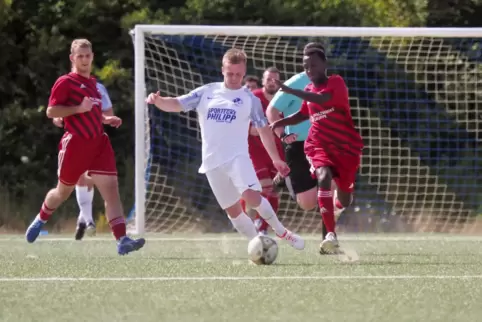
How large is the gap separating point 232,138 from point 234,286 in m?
2.14

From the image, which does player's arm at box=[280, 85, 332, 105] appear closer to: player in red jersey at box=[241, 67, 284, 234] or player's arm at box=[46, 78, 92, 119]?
player's arm at box=[46, 78, 92, 119]

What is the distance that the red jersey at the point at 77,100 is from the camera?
9.33 metres

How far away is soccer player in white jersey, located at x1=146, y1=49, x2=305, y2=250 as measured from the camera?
29.5ft

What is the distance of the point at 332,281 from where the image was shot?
7.29 m

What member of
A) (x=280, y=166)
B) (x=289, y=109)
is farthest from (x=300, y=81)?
(x=280, y=166)

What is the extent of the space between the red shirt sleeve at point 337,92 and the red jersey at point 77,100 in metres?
1.73

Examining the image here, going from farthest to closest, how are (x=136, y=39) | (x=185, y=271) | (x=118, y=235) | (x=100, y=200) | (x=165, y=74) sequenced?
(x=100, y=200), (x=165, y=74), (x=136, y=39), (x=118, y=235), (x=185, y=271)

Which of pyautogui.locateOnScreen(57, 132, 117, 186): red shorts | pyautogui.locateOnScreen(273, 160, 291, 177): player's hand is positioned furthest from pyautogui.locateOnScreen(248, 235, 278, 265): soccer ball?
pyautogui.locateOnScreen(57, 132, 117, 186): red shorts

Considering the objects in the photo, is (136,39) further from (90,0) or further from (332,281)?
(332,281)

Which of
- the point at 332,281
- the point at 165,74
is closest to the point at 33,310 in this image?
the point at 332,281

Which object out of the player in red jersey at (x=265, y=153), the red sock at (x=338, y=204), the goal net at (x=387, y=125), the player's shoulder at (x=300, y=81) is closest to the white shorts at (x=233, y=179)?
the red sock at (x=338, y=204)

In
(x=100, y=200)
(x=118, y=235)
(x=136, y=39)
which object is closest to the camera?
(x=118, y=235)

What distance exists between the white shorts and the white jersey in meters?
0.04

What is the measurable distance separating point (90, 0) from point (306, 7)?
2.82m
